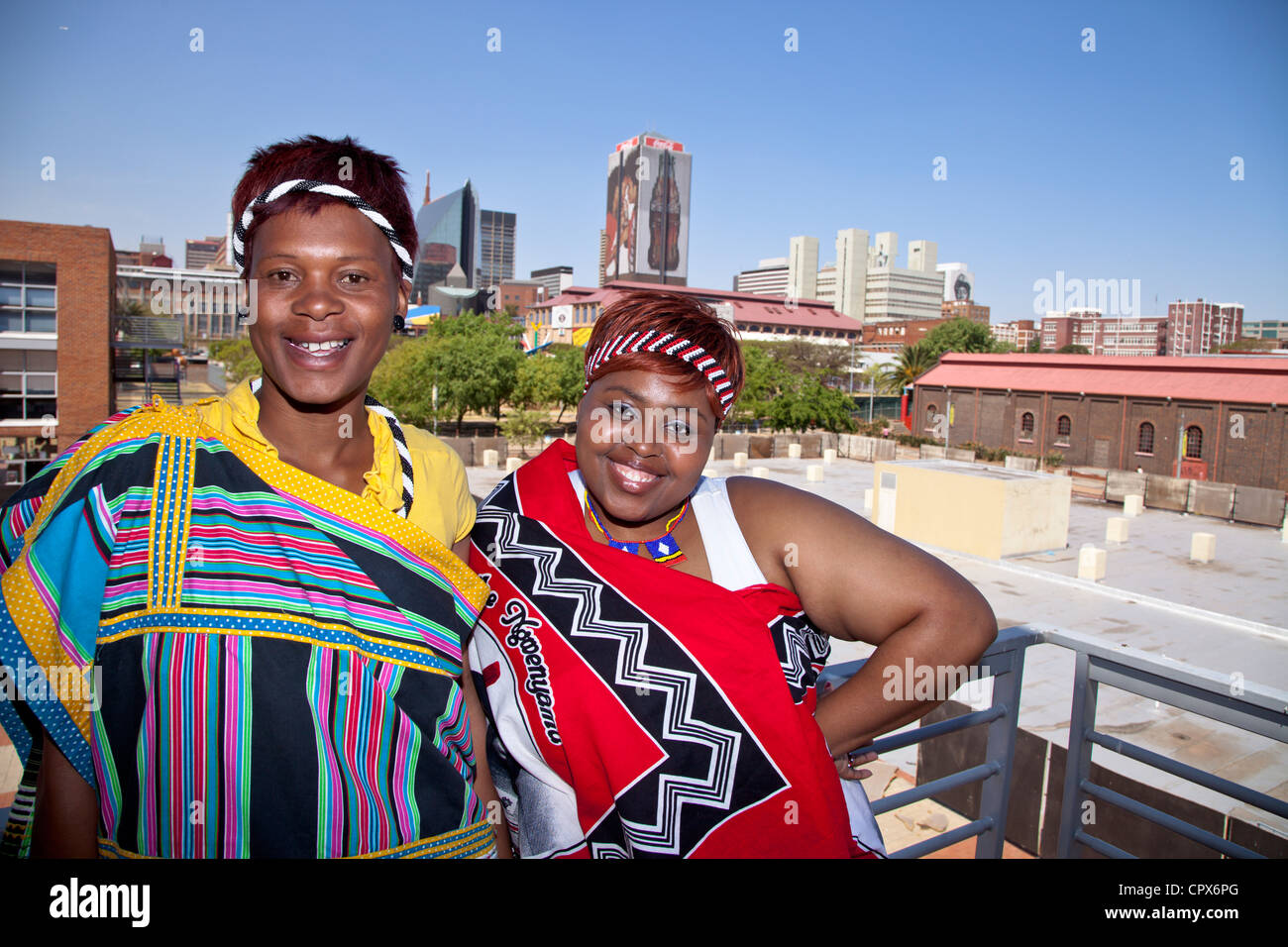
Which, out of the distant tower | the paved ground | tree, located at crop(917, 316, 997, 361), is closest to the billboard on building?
the distant tower

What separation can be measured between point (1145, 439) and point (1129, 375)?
3.20m

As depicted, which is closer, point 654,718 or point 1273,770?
point 654,718

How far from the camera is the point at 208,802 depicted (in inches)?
57.4

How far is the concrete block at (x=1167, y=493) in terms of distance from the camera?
90.8 feet

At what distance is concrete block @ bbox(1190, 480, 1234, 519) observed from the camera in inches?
1056

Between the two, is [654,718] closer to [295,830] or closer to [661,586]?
[661,586]

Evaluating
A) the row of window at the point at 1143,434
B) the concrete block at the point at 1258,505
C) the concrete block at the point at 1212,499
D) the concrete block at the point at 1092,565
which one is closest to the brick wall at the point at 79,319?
the concrete block at the point at 1092,565

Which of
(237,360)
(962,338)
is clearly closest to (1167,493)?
(962,338)

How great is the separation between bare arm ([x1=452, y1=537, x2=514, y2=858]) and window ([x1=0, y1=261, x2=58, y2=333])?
2454cm

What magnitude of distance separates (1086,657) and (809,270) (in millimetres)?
172396

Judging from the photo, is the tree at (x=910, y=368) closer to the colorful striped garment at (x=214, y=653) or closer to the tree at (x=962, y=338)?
the tree at (x=962, y=338)

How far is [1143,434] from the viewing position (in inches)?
1414

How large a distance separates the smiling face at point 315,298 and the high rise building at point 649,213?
113104mm

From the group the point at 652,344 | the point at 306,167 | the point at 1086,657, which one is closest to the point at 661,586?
the point at 652,344
